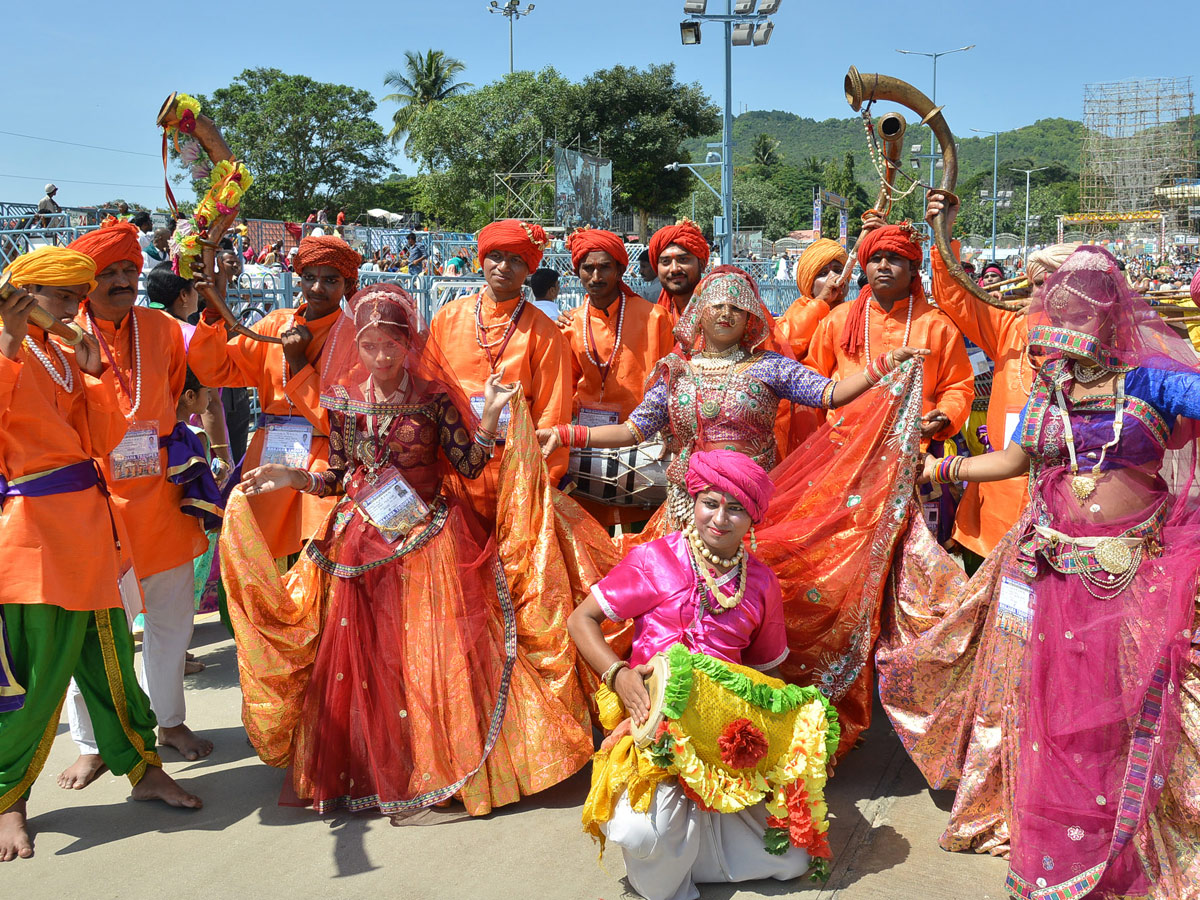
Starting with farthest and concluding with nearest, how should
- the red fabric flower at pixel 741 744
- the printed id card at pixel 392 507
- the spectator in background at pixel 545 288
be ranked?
the spectator in background at pixel 545 288 → the printed id card at pixel 392 507 → the red fabric flower at pixel 741 744

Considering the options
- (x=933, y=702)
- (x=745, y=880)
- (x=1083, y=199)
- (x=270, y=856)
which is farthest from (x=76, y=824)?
(x=1083, y=199)

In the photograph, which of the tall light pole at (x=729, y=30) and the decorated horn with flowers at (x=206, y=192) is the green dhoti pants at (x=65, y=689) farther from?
the tall light pole at (x=729, y=30)

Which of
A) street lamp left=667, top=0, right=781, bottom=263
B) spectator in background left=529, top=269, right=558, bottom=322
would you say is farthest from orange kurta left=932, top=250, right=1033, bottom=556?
street lamp left=667, top=0, right=781, bottom=263

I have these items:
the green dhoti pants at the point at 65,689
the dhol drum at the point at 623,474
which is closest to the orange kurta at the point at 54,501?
the green dhoti pants at the point at 65,689

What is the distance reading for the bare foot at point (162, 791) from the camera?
354 cm

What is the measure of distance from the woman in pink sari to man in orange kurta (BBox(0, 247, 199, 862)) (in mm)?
3054

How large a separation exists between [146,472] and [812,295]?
4143 mm

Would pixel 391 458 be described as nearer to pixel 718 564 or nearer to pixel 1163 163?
pixel 718 564

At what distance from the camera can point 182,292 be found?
5141 mm

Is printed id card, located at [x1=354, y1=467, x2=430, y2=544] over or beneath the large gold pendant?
beneath

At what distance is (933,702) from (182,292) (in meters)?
4.19

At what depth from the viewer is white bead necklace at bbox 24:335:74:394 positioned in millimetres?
3217

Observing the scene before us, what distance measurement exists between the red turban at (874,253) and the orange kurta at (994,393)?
8.9 inches

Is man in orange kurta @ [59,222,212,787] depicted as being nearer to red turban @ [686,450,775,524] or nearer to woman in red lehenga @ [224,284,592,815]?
woman in red lehenga @ [224,284,592,815]
